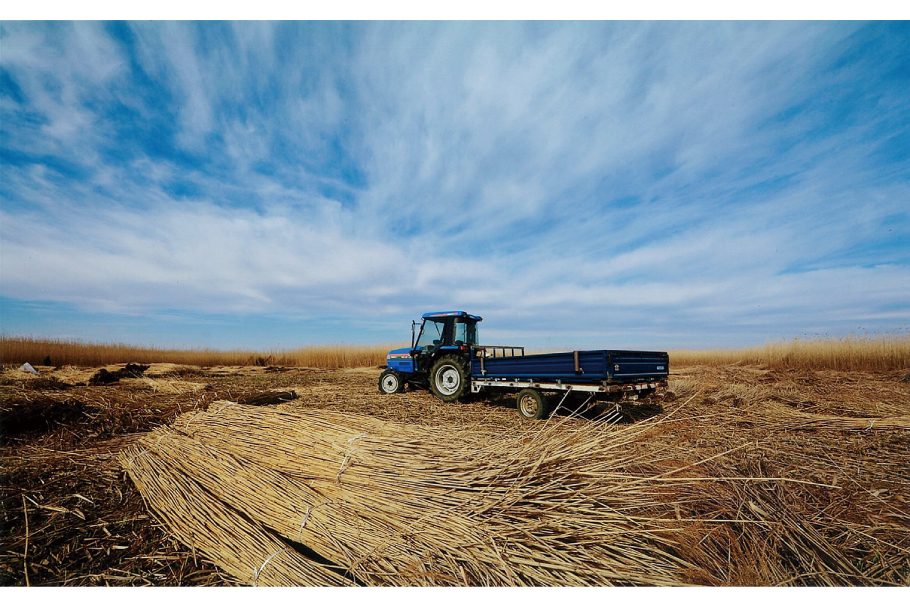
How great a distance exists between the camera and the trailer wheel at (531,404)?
273 inches

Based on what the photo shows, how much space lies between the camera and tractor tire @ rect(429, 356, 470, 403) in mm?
8523

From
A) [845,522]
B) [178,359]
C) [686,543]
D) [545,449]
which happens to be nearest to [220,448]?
[545,449]

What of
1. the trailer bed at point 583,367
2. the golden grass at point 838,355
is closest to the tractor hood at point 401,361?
the trailer bed at point 583,367

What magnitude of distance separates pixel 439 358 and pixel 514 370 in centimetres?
249

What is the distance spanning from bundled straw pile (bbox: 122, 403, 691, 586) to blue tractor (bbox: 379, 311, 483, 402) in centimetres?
573

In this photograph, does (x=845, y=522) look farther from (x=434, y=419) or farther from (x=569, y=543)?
(x=434, y=419)

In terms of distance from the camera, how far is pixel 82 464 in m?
3.82

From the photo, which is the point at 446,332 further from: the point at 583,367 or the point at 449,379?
the point at 583,367

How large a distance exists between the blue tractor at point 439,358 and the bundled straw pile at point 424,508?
18.8ft

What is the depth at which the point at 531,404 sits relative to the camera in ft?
23.9

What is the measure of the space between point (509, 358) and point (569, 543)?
5.65m

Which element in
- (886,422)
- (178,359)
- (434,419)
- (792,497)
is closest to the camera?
(792,497)

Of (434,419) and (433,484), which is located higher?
(433,484)

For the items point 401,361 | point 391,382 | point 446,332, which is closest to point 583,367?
point 446,332
